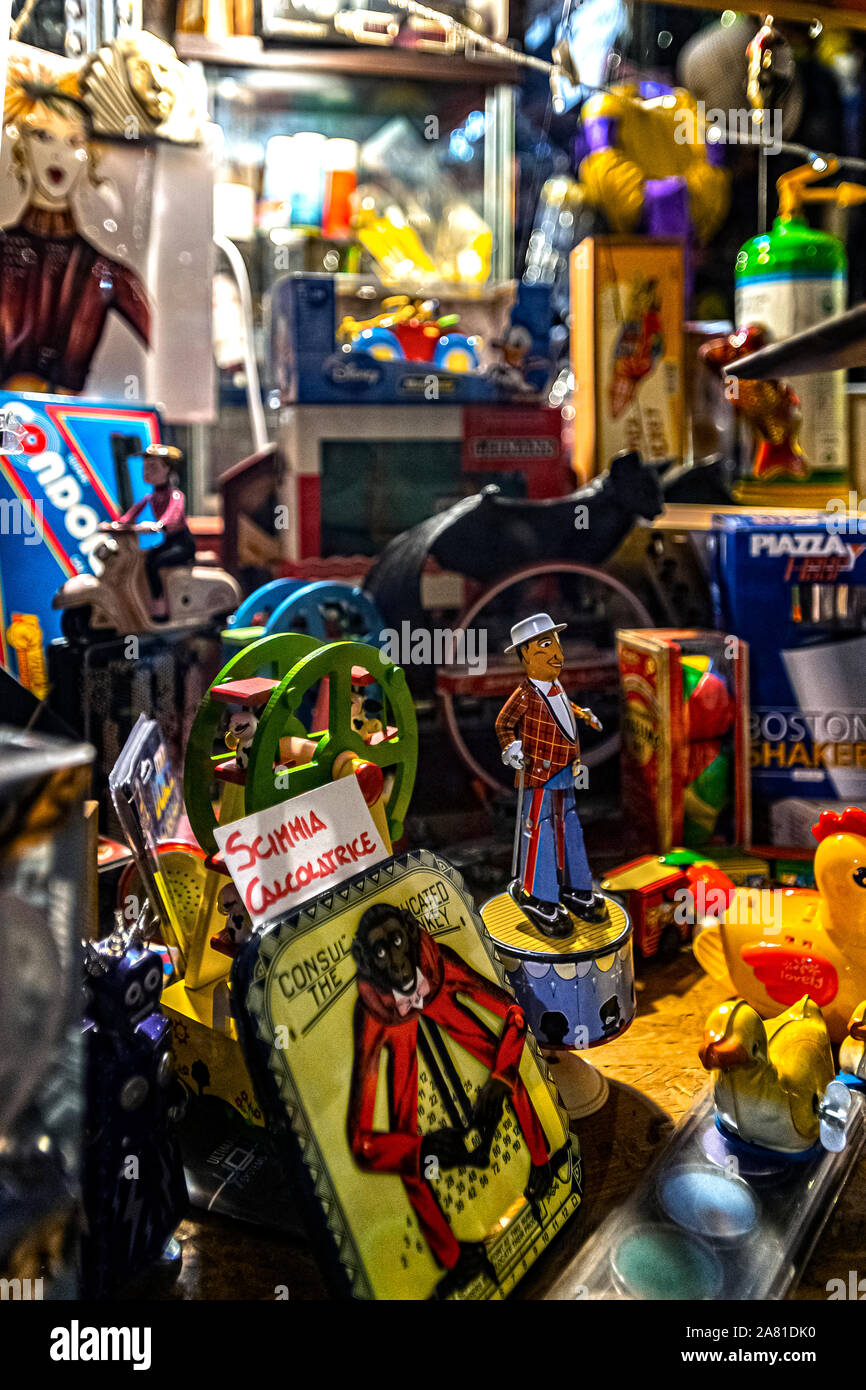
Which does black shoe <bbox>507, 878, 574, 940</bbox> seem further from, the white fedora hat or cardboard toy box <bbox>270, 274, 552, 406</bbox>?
cardboard toy box <bbox>270, 274, 552, 406</bbox>

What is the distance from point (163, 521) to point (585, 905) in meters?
1.14

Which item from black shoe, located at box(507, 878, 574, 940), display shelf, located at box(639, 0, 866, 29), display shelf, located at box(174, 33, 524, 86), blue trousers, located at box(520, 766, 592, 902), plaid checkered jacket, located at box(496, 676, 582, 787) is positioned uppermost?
display shelf, located at box(174, 33, 524, 86)

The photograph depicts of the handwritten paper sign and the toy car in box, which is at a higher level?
the handwritten paper sign

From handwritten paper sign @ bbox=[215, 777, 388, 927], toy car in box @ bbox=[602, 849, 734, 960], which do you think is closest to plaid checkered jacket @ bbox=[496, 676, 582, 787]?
handwritten paper sign @ bbox=[215, 777, 388, 927]

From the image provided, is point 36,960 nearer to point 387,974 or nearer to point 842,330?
point 387,974

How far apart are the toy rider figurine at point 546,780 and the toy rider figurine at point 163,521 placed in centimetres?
90

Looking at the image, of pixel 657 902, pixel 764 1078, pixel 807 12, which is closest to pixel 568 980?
pixel 764 1078

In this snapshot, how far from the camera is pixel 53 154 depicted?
8.07 feet

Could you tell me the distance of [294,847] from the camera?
125 cm

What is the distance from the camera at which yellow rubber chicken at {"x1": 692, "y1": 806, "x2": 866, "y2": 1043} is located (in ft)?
5.29

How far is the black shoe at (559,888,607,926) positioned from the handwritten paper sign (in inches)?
13.1

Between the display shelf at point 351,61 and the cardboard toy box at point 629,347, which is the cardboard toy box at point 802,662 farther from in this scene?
the display shelf at point 351,61

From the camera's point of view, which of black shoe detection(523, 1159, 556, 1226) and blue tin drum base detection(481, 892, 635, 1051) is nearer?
black shoe detection(523, 1159, 556, 1226)

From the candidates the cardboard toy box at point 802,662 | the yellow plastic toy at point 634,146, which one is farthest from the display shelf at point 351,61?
the cardboard toy box at point 802,662
